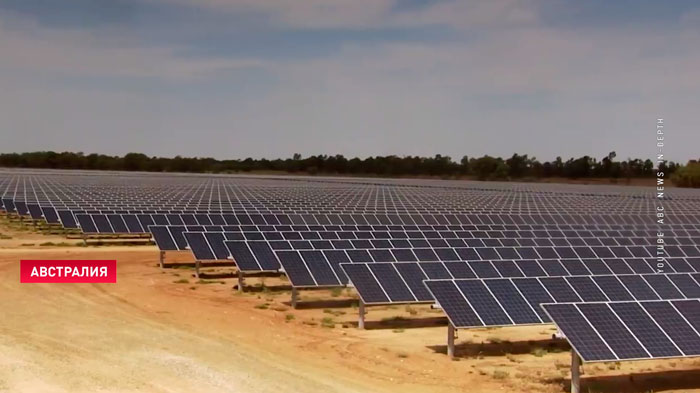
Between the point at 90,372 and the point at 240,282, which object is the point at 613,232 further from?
the point at 90,372

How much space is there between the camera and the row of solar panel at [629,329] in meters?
11.3

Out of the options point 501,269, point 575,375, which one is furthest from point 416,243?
point 575,375

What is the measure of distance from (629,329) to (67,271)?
17066 mm

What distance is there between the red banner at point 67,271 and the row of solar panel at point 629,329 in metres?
14.0

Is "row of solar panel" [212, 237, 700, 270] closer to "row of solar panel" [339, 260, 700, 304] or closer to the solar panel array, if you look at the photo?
the solar panel array

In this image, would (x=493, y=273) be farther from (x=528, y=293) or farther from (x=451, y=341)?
(x=451, y=341)

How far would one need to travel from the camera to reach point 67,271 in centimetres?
2367

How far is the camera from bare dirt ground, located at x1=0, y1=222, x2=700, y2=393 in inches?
456

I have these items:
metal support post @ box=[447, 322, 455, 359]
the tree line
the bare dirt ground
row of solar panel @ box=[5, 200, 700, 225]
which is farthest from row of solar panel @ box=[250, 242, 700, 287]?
the tree line

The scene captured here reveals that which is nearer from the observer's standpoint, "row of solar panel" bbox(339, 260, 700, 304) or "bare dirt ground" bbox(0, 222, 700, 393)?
"bare dirt ground" bbox(0, 222, 700, 393)

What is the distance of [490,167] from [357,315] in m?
147

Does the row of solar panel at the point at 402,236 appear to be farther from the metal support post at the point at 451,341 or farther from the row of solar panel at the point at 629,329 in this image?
the row of solar panel at the point at 629,329

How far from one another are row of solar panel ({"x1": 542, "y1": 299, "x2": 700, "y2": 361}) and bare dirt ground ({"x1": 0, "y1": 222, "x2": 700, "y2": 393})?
90 cm

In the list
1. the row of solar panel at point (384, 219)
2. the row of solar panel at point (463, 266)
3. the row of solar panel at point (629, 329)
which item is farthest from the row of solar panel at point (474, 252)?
the row of solar panel at point (384, 219)
